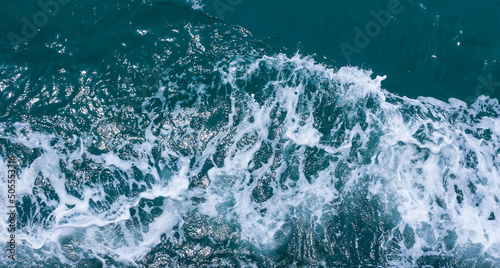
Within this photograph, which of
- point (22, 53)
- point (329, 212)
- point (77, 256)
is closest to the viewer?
point (77, 256)

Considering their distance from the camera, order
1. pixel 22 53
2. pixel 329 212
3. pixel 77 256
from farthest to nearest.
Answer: pixel 22 53, pixel 329 212, pixel 77 256

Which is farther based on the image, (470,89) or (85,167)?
(470,89)

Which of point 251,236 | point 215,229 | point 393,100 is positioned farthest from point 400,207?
point 215,229

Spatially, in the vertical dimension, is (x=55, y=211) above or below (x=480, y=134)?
below

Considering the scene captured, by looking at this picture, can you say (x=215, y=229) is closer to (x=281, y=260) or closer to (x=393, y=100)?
(x=281, y=260)

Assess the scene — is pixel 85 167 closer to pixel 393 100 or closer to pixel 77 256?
pixel 77 256

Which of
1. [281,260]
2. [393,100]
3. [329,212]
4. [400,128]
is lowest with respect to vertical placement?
[281,260]
